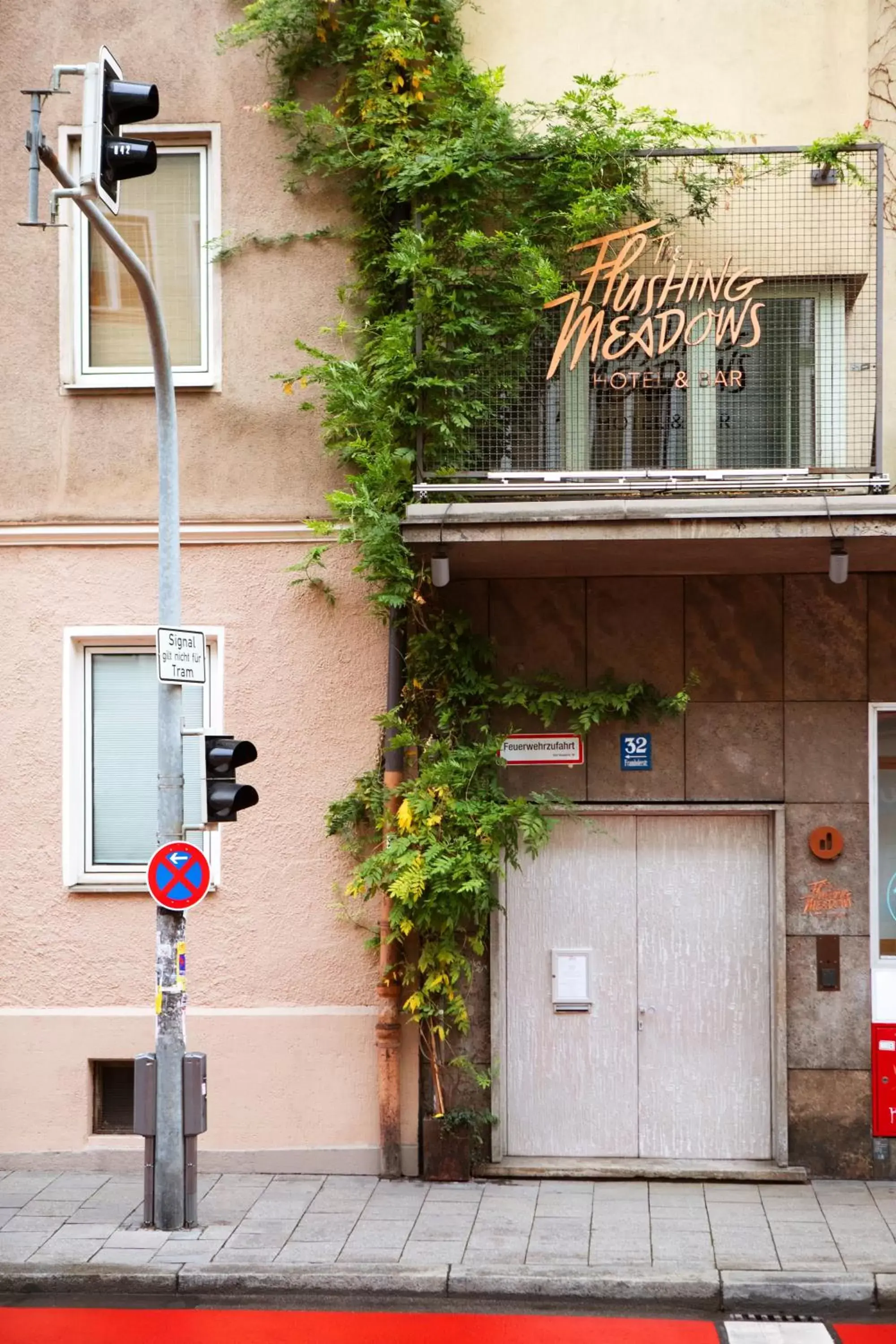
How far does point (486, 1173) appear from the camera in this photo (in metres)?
9.21

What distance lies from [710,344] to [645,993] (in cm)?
450

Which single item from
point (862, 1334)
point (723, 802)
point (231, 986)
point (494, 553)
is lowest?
point (862, 1334)

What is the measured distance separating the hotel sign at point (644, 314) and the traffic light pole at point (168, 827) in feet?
8.47

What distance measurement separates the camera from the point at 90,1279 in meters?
7.45

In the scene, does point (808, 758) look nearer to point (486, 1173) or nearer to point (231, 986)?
point (486, 1173)

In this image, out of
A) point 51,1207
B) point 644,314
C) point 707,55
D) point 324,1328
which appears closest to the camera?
point 324,1328

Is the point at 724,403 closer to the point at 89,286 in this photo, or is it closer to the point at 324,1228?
the point at 89,286

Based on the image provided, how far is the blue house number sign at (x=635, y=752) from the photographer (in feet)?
31.0

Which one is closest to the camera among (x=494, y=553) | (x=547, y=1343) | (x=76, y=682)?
(x=547, y=1343)

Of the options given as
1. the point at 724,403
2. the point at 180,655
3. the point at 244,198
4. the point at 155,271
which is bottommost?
the point at 180,655

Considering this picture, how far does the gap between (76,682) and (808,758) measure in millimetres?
5304

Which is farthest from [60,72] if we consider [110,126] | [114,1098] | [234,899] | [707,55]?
[114,1098]

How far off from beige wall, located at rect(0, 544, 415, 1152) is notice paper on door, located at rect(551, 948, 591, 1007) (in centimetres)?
114

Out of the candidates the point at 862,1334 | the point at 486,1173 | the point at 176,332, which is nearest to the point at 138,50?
the point at 176,332
